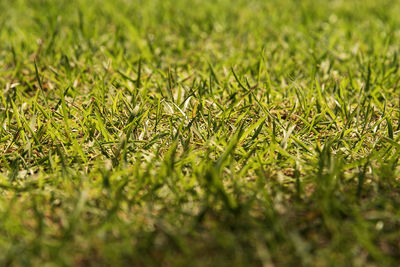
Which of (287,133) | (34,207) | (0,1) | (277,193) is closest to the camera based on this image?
(34,207)

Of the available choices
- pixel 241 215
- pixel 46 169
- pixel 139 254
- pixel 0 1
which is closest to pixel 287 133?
pixel 241 215

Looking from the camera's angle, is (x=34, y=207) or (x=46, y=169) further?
(x=46, y=169)

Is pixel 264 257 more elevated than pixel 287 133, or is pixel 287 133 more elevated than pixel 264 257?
pixel 287 133

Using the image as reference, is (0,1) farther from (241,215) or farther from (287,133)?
(241,215)

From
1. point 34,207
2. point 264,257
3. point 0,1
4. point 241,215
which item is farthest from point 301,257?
point 0,1

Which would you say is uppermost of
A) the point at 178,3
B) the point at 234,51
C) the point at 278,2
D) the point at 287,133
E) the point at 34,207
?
the point at 278,2

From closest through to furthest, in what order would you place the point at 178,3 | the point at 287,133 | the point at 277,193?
the point at 277,193 → the point at 287,133 → the point at 178,3
